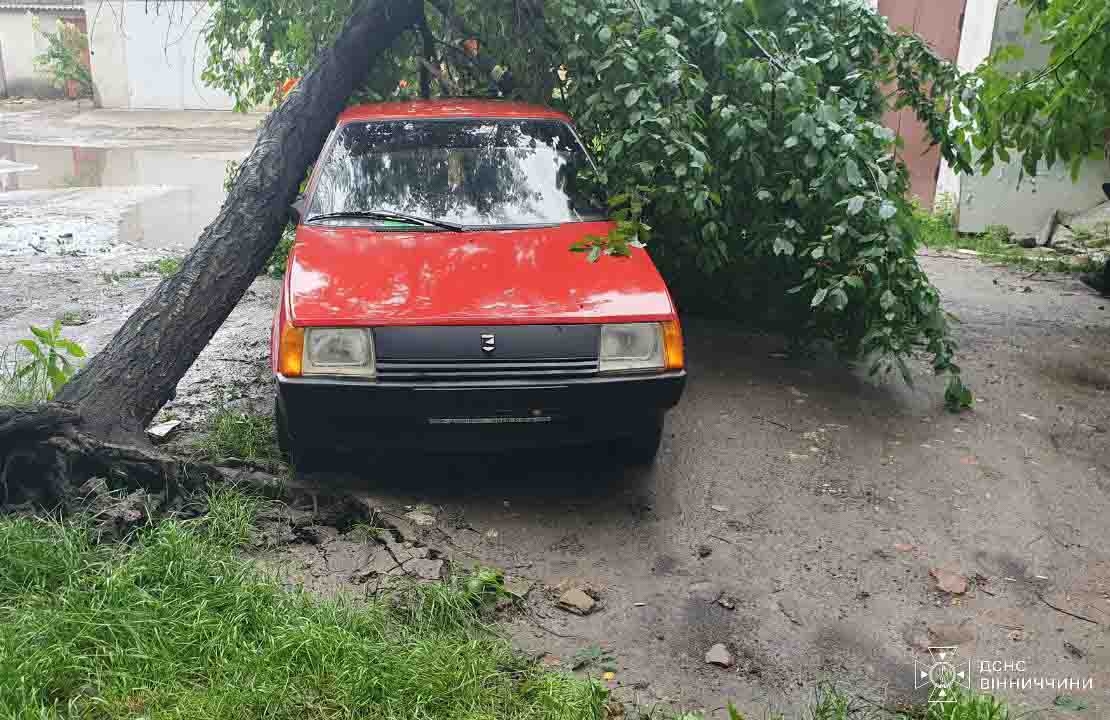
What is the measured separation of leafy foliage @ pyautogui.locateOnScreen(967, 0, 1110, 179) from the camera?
6.03 m

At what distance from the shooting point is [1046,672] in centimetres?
337

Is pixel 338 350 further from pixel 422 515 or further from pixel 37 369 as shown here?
pixel 37 369

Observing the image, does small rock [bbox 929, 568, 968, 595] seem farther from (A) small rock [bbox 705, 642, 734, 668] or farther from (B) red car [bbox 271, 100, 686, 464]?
(B) red car [bbox 271, 100, 686, 464]

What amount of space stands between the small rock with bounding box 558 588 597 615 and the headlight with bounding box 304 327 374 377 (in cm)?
116

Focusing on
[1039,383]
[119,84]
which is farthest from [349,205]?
[119,84]

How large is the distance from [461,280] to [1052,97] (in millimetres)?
4460

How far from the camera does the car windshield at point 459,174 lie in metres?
5.00

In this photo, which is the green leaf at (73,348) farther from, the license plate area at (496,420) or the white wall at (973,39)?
the white wall at (973,39)

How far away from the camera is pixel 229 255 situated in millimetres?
5246

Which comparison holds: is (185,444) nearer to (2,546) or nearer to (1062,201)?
(2,546)

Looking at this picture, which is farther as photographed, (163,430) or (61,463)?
(163,430)

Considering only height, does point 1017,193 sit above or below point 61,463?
above

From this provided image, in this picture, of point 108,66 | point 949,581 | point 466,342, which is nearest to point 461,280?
point 466,342

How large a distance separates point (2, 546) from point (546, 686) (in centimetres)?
200
